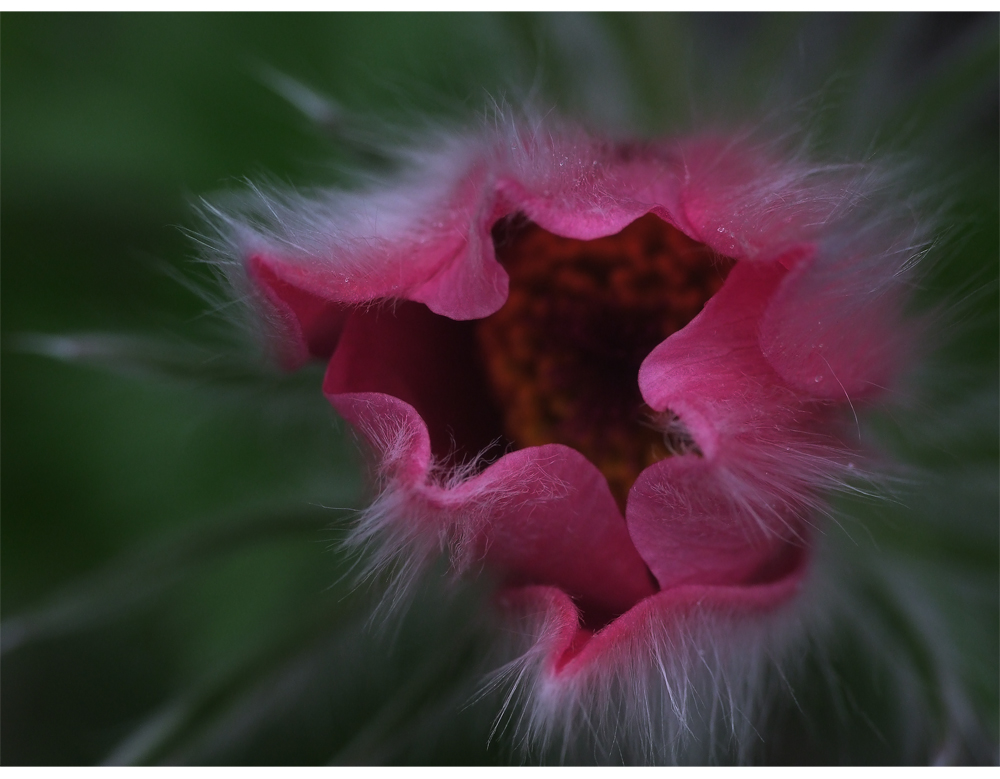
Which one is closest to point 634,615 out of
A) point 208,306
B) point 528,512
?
point 528,512

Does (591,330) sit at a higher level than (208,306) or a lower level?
lower

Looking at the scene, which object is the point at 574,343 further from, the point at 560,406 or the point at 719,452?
the point at 719,452

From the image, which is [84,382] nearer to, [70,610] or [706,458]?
[70,610]

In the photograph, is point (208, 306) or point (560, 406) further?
point (208, 306)

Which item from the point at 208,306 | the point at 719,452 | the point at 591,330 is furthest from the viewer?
the point at 208,306

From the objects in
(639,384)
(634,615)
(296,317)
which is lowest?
(634,615)

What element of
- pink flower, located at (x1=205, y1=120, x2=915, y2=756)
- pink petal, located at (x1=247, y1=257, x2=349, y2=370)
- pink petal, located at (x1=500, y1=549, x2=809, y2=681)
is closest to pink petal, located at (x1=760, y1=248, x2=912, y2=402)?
pink flower, located at (x1=205, y1=120, x2=915, y2=756)

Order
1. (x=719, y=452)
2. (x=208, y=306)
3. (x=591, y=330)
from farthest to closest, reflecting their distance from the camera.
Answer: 1. (x=208, y=306)
2. (x=591, y=330)
3. (x=719, y=452)

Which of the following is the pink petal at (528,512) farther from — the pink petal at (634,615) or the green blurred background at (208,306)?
the green blurred background at (208,306)

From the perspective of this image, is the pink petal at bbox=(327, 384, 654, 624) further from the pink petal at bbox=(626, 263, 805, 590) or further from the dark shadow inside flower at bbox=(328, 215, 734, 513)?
the dark shadow inside flower at bbox=(328, 215, 734, 513)
